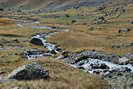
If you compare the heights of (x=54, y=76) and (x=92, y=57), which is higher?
(x=54, y=76)

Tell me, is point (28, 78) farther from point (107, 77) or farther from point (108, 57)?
point (108, 57)

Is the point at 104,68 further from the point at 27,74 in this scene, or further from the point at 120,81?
the point at 27,74

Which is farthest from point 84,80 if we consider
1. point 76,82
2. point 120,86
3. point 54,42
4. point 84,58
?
point 54,42

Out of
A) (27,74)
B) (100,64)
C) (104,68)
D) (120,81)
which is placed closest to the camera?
(27,74)

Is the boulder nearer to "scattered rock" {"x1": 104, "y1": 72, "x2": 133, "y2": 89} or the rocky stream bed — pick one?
the rocky stream bed

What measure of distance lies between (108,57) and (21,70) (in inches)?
1131

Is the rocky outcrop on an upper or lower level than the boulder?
lower

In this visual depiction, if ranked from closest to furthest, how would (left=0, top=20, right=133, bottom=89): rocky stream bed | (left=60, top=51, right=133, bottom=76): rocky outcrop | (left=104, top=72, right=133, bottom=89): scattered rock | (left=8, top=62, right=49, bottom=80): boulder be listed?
(left=8, top=62, right=49, bottom=80): boulder
(left=0, top=20, right=133, bottom=89): rocky stream bed
(left=104, top=72, right=133, bottom=89): scattered rock
(left=60, top=51, right=133, bottom=76): rocky outcrop

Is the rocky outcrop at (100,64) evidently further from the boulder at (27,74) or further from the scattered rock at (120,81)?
the boulder at (27,74)

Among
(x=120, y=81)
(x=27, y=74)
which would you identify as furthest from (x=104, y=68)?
(x=27, y=74)

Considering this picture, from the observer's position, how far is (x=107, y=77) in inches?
1394

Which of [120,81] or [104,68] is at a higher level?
[120,81]

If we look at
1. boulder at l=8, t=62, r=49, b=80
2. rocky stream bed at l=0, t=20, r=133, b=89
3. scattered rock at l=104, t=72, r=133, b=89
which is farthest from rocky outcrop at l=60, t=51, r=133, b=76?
boulder at l=8, t=62, r=49, b=80

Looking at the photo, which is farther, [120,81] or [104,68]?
[104,68]
